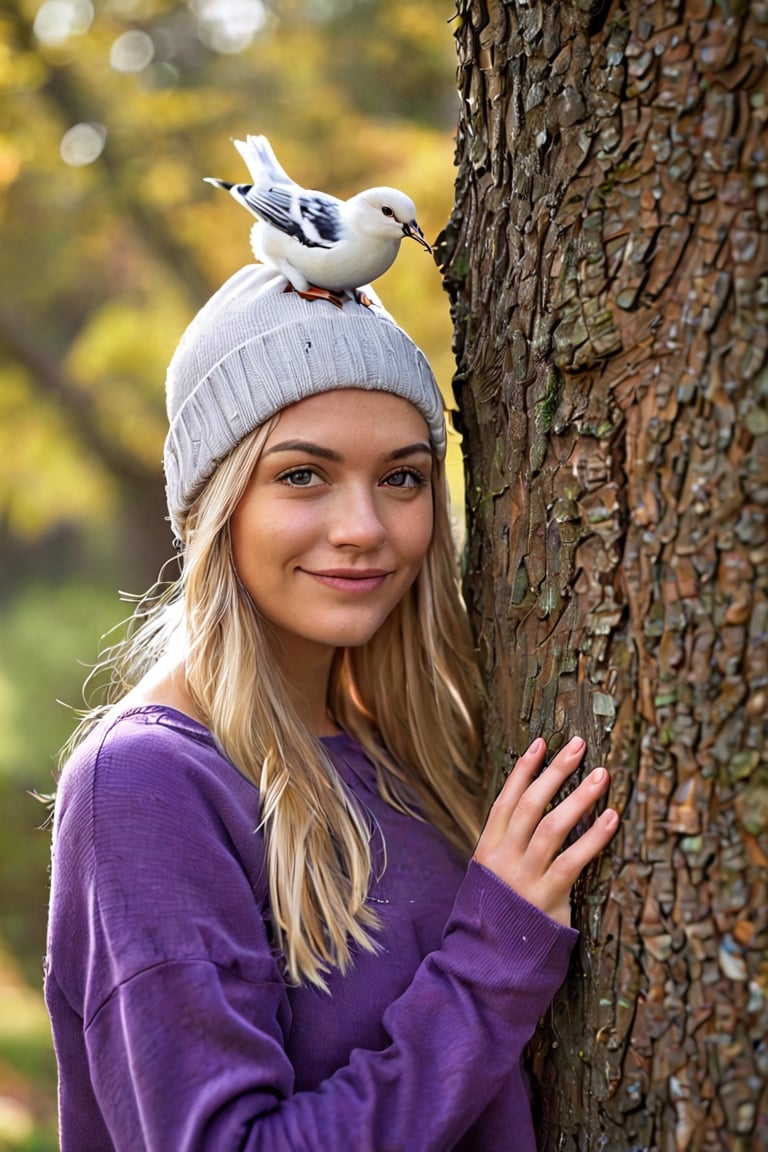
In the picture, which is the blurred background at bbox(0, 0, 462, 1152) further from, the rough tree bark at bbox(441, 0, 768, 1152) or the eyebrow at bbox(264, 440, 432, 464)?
the rough tree bark at bbox(441, 0, 768, 1152)

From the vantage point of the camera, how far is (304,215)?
174cm

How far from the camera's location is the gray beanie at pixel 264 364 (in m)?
1.70

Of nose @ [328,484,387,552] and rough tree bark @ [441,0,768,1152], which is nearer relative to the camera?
rough tree bark @ [441,0,768,1152]

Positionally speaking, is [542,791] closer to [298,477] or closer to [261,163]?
[298,477]

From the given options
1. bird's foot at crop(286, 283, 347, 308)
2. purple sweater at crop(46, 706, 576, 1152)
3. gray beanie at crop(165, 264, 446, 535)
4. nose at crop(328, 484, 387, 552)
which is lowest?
purple sweater at crop(46, 706, 576, 1152)

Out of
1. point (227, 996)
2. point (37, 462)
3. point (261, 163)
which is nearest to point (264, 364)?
point (261, 163)

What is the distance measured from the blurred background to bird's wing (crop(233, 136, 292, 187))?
1906 mm

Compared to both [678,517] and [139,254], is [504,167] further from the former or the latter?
[139,254]

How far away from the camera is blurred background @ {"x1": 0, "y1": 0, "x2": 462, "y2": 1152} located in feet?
14.6

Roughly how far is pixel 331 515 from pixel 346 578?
0.10m

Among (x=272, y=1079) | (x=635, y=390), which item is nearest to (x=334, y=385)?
(x=635, y=390)

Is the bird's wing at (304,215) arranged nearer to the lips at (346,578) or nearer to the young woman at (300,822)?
the young woman at (300,822)

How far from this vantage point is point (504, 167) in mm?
1622

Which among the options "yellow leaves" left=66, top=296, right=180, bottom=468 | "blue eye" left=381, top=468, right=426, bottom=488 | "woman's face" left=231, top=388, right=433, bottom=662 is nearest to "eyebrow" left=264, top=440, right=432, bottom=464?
"woman's face" left=231, top=388, right=433, bottom=662
